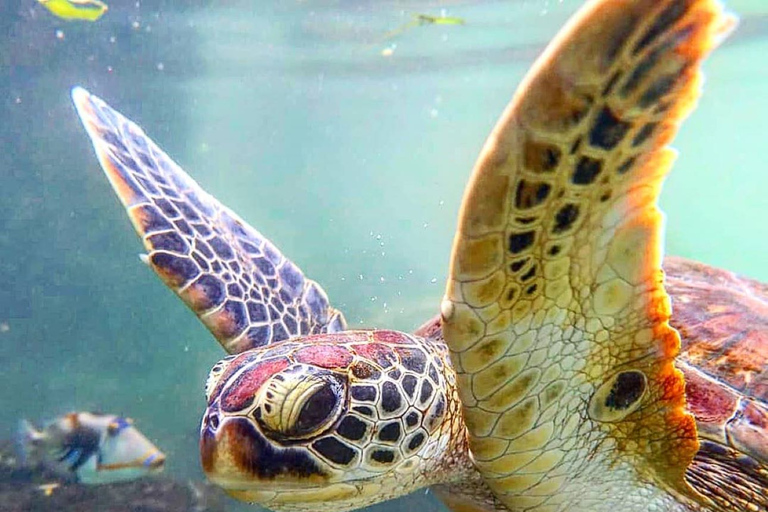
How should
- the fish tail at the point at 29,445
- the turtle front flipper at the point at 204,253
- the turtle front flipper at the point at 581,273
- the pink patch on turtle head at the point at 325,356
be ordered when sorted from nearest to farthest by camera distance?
the turtle front flipper at the point at 581,273 → the pink patch on turtle head at the point at 325,356 → the turtle front flipper at the point at 204,253 → the fish tail at the point at 29,445

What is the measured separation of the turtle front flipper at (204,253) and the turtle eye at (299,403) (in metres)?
0.89

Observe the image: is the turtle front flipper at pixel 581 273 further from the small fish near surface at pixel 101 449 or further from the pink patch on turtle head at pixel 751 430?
the small fish near surface at pixel 101 449

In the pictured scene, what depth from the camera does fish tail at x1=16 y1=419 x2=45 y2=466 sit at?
4.56 m

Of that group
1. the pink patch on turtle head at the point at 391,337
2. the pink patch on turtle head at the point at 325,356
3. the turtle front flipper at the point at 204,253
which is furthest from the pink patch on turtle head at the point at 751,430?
the turtle front flipper at the point at 204,253

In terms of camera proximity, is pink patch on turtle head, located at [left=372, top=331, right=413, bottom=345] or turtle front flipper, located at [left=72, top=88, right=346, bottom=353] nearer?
pink patch on turtle head, located at [left=372, top=331, right=413, bottom=345]

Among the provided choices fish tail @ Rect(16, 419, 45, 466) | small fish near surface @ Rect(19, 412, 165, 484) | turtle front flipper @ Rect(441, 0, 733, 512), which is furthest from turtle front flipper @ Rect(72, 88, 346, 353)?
fish tail @ Rect(16, 419, 45, 466)

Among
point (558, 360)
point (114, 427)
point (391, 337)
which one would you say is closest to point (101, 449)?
point (114, 427)

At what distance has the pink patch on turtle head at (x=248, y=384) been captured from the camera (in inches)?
47.1

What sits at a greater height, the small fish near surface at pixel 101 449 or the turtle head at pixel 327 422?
the turtle head at pixel 327 422

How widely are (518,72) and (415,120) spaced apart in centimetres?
863

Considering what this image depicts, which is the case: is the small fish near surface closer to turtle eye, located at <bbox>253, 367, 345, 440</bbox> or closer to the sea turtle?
the sea turtle

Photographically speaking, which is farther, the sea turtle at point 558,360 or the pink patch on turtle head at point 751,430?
the pink patch on turtle head at point 751,430

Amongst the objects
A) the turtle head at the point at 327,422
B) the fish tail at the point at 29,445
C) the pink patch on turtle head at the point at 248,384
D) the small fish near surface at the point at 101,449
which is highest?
the pink patch on turtle head at the point at 248,384

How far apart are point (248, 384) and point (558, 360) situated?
0.62 metres
